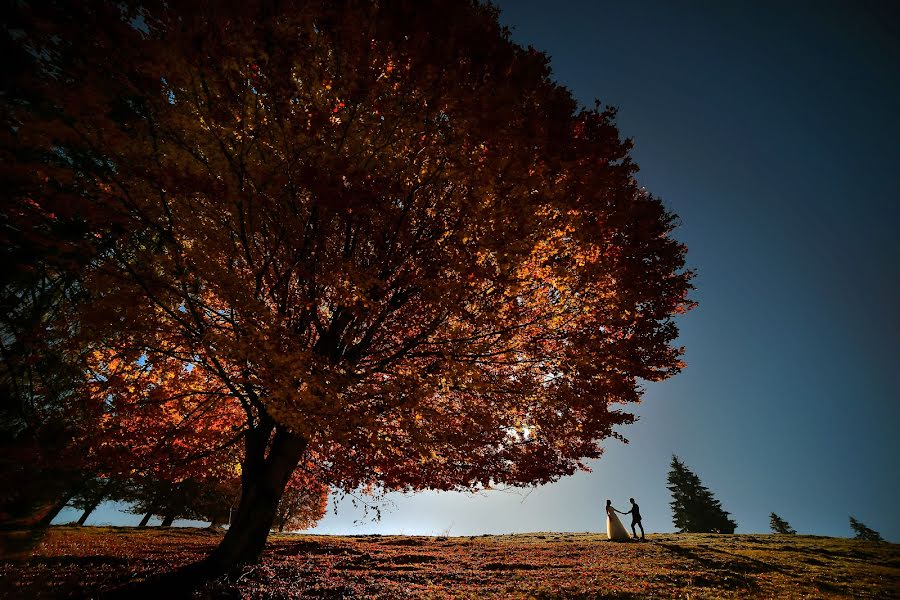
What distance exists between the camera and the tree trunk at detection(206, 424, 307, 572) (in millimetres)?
7090

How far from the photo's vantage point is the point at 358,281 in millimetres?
5809

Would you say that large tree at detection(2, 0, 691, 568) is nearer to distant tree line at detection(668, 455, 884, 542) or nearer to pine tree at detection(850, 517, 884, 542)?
distant tree line at detection(668, 455, 884, 542)

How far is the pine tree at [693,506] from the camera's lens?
134ft

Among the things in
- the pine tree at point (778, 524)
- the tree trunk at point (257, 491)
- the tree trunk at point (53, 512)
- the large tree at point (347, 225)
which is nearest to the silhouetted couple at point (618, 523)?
the large tree at point (347, 225)

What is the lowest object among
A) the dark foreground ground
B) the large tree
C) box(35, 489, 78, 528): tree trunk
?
the dark foreground ground

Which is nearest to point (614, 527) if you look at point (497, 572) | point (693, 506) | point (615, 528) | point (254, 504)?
point (615, 528)

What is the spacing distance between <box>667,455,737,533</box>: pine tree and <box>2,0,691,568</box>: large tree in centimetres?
4681

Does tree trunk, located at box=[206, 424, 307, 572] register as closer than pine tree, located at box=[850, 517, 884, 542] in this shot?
Yes

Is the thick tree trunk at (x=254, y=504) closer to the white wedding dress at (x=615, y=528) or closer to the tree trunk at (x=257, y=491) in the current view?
the tree trunk at (x=257, y=491)

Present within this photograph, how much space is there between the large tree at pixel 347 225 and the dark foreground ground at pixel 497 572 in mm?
2064

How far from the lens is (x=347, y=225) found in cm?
710

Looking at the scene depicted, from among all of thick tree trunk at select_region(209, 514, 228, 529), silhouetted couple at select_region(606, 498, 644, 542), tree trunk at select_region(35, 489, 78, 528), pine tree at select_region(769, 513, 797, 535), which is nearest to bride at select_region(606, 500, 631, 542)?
silhouetted couple at select_region(606, 498, 644, 542)

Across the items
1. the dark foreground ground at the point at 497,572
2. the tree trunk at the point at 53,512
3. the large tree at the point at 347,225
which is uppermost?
the large tree at the point at 347,225

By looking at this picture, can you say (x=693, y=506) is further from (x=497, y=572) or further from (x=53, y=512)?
(x=53, y=512)
